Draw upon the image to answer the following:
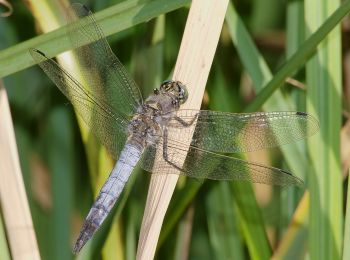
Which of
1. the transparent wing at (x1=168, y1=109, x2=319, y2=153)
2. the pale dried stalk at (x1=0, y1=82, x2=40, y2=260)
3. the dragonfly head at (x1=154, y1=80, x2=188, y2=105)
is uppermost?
the dragonfly head at (x1=154, y1=80, x2=188, y2=105)

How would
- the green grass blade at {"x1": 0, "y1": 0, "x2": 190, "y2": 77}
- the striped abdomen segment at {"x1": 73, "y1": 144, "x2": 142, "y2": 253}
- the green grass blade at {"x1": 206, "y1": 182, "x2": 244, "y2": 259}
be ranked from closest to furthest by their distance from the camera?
the green grass blade at {"x1": 0, "y1": 0, "x2": 190, "y2": 77}
the striped abdomen segment at {"x1": 73, "y1": 144, "x2": 142, "y2": 253}
the green grass blade at {"x1": 206, "y1": 182, "x2": 244, "y2": 259}

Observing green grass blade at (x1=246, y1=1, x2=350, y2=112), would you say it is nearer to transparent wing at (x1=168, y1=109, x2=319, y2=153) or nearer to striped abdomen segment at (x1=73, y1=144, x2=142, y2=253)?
transparent wing at (x1=168, y1=109, x2=319, y2=153)

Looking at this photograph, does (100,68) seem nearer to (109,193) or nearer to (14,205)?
(109,193)

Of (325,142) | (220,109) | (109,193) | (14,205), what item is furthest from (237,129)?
(14,205)

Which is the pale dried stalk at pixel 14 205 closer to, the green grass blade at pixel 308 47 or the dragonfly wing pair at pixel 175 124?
the dragonfly wing pair at pixel 175 124

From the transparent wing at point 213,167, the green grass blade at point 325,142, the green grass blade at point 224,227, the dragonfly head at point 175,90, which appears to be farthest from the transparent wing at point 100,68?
the green grass blade at point 325,142

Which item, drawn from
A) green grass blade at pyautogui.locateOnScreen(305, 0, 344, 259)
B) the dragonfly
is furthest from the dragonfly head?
green grass blade at pyautogui.locateOnScreen(305, 0, 344, 259)
